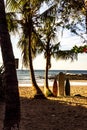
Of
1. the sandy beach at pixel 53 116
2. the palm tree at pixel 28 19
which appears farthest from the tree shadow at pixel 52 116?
the palm tree at pixel 28 19

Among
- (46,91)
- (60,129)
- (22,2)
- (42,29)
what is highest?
(22,2)

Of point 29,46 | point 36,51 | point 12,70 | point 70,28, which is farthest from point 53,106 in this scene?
point 12,70

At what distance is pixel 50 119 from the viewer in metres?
11.5

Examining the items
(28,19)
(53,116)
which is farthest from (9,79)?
(28,19)

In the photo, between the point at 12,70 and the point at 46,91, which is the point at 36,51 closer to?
the point at 46,91

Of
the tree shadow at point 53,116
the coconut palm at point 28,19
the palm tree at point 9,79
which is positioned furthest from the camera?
the coconut palm at point 28,19

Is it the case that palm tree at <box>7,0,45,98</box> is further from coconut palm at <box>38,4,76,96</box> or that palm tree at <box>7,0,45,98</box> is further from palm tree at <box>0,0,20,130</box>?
palm tree at <box>0,0,20,130</box>

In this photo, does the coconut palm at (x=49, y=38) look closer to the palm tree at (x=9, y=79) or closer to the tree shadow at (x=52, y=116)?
the tree shadow at (x=52, y=116)

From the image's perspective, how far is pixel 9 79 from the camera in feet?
23.3

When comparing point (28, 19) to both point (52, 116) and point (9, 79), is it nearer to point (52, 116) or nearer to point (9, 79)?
point (52, 116)

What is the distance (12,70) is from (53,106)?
743 centimetres

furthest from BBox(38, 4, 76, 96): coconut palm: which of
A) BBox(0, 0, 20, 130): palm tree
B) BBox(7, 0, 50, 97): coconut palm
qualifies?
BBox(0, 0, 20, 130): palm tree

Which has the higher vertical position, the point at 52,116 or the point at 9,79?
the point at 9,79

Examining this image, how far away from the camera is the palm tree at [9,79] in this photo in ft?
23.3
